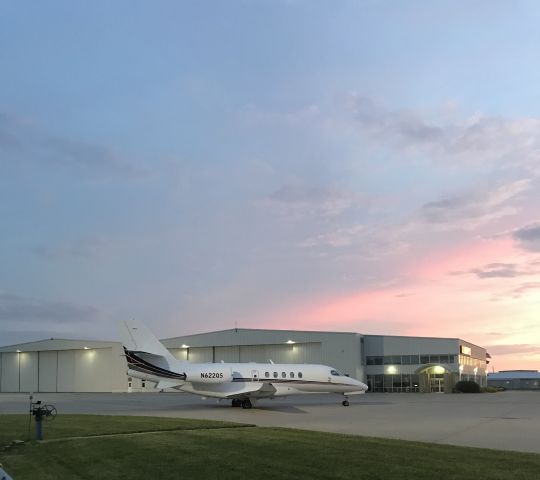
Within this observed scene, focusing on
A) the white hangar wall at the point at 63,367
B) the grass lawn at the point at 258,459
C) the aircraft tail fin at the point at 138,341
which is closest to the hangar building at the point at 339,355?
the white hangar wall at the point at 63,367

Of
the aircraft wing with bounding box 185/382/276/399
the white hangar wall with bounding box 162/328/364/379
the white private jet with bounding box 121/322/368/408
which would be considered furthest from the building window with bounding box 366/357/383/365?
the aircraft wing with bounding box 185/382/276/399

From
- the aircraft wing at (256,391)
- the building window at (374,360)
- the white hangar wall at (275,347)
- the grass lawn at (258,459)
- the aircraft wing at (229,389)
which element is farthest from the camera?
the building window at (374,360)

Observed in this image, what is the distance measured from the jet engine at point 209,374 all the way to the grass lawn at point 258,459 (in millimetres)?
18120

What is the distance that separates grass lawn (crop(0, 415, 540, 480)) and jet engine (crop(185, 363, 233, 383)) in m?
18.1

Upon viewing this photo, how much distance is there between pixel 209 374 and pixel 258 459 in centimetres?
2388

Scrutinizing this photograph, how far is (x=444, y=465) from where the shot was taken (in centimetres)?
1219

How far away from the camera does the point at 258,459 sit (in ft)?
42.9

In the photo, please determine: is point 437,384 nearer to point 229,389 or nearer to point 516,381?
point 229,389

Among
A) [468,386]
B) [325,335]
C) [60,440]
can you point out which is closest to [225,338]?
[325,335]

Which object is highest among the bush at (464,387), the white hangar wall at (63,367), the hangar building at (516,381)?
the white hangar wall at (63,367)

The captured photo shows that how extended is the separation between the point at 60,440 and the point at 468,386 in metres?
61.4

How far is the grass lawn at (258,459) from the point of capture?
1149cm

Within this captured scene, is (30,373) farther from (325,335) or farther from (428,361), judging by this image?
(428,361)

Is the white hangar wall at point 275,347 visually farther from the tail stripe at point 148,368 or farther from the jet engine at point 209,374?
the tail stripe at point 148,368
